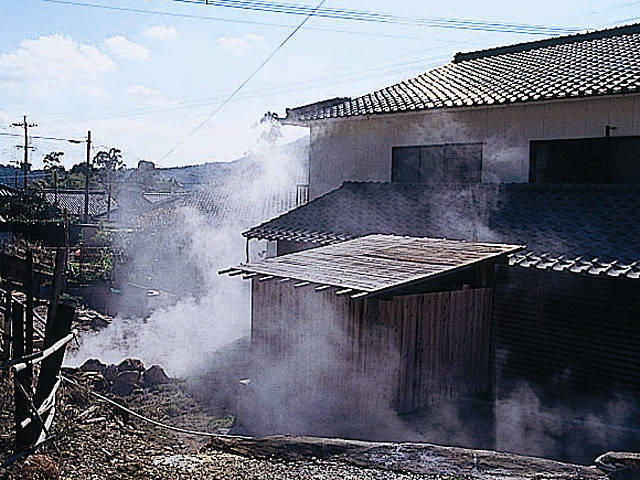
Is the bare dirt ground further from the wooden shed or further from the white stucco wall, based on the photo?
the white stucco wall

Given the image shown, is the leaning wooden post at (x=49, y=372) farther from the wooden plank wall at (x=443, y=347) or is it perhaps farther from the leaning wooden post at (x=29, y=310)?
the wooden plank wall at (x=443, y=347)

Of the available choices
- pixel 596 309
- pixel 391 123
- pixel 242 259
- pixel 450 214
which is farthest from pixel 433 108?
pixel 242 259

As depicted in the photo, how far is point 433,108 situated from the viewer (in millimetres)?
14320

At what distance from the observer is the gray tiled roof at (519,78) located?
41.3ft

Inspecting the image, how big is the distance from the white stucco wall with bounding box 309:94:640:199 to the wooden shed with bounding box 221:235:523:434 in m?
3.38

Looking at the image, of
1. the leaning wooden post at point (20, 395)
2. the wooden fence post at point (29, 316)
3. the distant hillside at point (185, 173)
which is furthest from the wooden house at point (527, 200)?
the distant hillside at point (185, 173)

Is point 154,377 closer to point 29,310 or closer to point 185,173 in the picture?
point 29,310

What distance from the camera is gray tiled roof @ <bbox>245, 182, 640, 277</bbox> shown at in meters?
9.83

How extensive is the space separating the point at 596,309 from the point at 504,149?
4888mm

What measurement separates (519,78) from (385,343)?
7515mm

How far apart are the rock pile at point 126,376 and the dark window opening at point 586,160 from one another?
8212mm

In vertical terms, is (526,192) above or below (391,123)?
below

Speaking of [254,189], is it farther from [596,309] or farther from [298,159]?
[596,309]

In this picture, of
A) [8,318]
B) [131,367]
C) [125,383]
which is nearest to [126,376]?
[125,383]
